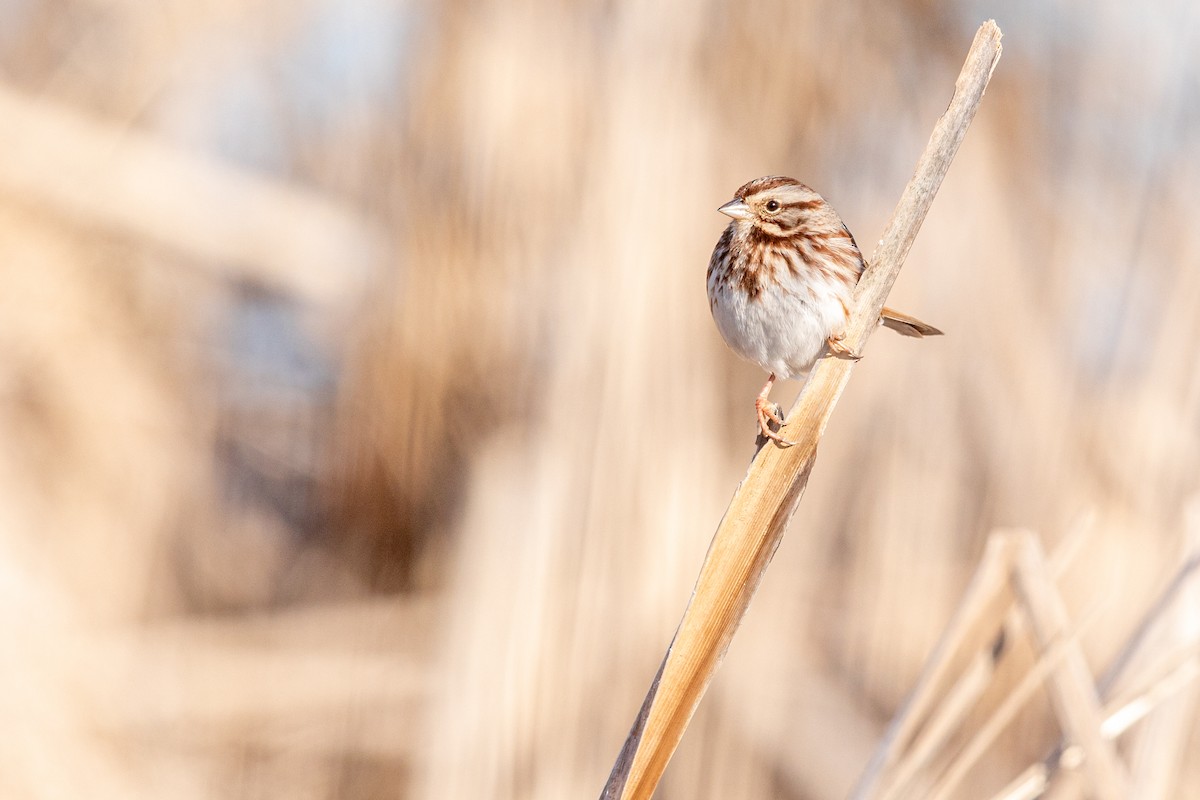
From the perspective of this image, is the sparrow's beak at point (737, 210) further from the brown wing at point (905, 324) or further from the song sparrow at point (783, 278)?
the brown wing at point (905, 324)

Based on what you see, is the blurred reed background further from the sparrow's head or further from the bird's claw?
the bird's claw

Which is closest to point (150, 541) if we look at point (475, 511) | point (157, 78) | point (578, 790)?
point (475, 511)

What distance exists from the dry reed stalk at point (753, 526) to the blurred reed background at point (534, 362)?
1046 mm

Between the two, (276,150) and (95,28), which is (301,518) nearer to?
(276,150)

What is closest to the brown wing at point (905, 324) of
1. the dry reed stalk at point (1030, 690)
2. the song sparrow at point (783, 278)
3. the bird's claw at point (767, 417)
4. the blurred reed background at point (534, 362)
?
the song sparrow at point (783, 278)

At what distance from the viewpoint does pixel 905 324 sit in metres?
1.19

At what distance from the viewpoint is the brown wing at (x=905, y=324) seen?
3.81ft

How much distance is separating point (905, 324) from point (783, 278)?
170 mm

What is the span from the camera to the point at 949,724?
47.7 inches

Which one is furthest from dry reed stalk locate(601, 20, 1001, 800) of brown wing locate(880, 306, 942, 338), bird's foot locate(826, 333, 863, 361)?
brown wing locate(880, 306, 942, 338)

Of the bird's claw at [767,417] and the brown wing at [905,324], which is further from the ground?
the brown wing at [905,324]

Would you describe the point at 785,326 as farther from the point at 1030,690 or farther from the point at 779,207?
the point at 1030,690

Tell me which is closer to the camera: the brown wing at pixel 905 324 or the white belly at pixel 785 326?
the brown wing at pixel 905 324

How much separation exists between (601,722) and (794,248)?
3.34 feet
